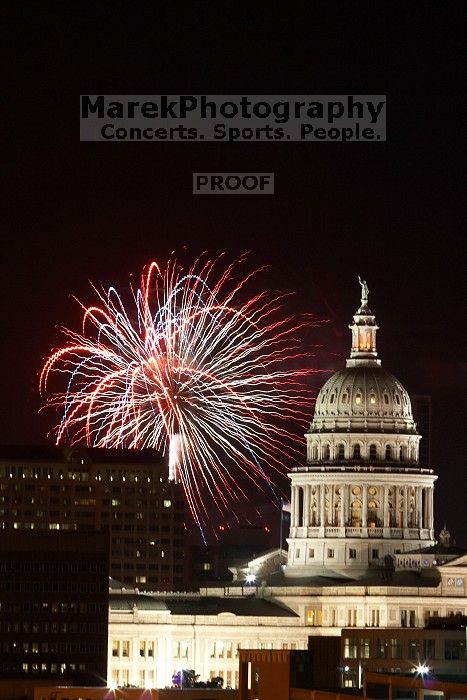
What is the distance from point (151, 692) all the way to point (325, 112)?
3296 centimetres

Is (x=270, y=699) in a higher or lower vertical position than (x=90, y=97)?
lower

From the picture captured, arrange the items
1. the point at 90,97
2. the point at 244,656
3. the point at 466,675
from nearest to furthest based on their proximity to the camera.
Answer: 1. the point at 466,675
2. the point at 244,656
3. the point at 90,97

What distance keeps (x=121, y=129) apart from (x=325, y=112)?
1043 centimetres

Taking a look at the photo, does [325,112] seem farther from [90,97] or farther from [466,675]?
[466,675]

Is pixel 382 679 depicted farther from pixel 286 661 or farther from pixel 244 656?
pixel 244 656

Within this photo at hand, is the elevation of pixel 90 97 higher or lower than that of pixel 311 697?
higher

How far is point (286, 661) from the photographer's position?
15538 centimetres

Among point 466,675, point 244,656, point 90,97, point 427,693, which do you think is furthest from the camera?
point 90,97

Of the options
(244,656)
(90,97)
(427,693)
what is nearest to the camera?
(427,693)

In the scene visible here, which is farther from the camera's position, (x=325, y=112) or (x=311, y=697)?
(x=325, y=112)

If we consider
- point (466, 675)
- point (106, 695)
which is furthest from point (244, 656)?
point (466, 675)

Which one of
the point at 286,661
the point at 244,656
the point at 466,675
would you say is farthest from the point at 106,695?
the point at 466,675

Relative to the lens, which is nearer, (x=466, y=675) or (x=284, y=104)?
(x=466, y=675)

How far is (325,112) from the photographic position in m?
174
